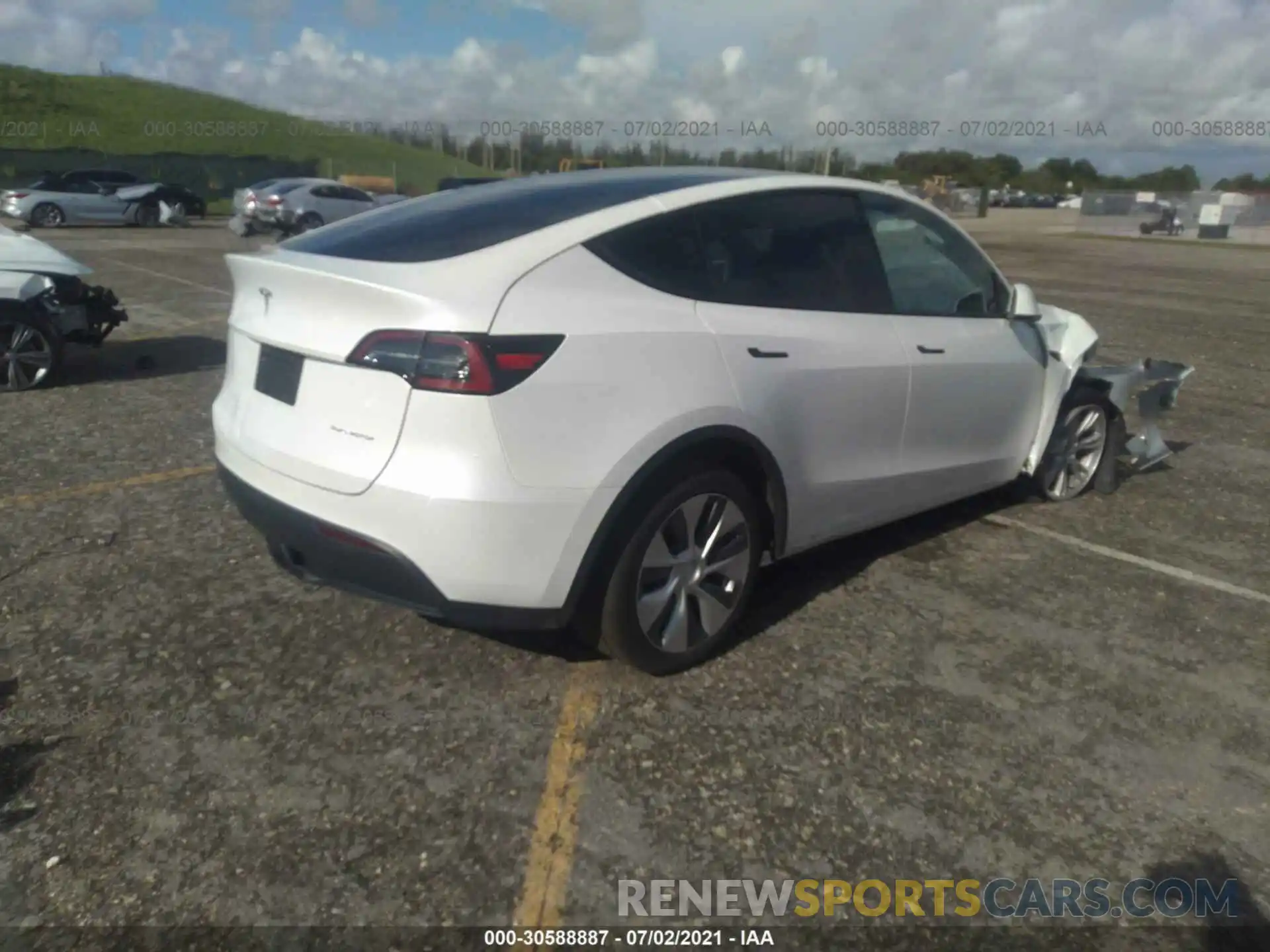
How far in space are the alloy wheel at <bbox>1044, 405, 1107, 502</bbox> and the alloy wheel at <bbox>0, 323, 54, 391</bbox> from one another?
6.87 meters

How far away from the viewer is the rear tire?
289 inches

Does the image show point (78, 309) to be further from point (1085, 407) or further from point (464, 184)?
point (1085, 407)

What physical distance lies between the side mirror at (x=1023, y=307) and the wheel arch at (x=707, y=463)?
181 cm

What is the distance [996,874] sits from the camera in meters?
2.70

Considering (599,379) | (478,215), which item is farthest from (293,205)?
(599,379)

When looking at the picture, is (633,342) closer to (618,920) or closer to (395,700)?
(395,700)

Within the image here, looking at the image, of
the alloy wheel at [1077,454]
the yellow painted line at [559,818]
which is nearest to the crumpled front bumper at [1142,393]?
the alloy wheel at [1077,454]

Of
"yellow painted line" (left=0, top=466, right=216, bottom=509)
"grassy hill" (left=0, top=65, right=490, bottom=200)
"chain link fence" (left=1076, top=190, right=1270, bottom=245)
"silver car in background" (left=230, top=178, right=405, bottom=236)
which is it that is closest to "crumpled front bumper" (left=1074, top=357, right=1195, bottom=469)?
"yellow painted line" (left=0, top=466, right=216, bottom=509)

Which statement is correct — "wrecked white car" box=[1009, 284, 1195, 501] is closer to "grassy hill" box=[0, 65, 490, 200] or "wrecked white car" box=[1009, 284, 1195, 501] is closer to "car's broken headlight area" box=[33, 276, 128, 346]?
"car's broken headlight area" box=[33, 276, 128, 346]

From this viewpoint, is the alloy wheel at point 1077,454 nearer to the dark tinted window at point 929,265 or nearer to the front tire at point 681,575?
the dark tinted window at point 929,265

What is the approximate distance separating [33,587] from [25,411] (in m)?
3.39

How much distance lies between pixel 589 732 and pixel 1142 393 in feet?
14.5

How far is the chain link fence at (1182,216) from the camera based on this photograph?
45625 millimetres

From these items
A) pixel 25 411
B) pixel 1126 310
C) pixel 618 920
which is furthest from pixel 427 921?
pixel 1126 310
